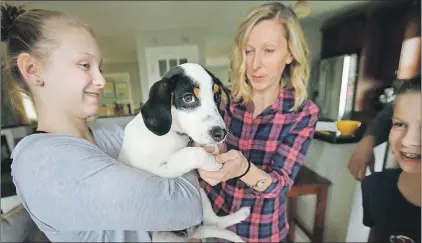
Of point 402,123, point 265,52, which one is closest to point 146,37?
point 265,52

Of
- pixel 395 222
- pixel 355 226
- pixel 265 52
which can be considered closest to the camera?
pixel 265 52

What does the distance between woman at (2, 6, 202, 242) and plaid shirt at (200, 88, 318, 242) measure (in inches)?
7.1

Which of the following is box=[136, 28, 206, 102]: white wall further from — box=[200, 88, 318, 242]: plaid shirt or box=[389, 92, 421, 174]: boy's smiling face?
box=[389, 92, 421, 174]: boy's smiling face

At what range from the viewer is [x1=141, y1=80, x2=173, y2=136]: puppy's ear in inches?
11.0

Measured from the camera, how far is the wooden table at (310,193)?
2.24ft

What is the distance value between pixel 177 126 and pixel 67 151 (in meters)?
0.14

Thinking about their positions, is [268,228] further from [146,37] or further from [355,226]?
[146,37]

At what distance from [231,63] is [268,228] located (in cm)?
48

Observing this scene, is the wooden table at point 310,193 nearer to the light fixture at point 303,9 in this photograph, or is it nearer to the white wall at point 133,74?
the light fixture at point 303,9

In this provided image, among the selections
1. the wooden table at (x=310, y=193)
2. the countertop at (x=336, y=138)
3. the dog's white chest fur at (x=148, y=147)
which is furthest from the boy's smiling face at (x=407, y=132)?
the dog's white chest fur at (x=148, y=147)

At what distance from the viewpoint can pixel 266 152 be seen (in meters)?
0.50

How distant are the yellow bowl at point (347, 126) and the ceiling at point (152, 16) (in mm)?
303

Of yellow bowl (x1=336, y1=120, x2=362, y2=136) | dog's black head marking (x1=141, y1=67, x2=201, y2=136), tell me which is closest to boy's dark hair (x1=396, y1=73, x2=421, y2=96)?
yellow bowl (x1=336, y1=120, x2=362, y2=136)

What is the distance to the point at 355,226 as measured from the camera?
28.0 inches
